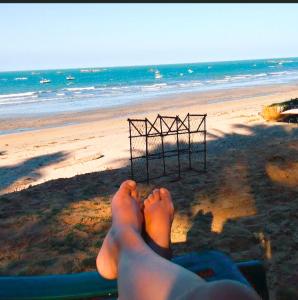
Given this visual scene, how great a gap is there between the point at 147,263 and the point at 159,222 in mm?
1027

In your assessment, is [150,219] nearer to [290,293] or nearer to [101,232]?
[290,293]

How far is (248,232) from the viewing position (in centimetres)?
458

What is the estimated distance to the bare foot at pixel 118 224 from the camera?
2484 millimetres

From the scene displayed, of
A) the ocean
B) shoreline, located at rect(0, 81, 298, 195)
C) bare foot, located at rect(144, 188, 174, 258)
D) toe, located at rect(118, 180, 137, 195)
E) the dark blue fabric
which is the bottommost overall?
shoreline, located at rect(0, 81, 298, 195)

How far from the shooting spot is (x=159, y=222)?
9.52 feet

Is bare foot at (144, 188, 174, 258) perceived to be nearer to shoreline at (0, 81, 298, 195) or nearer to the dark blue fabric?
the dark blue fabric

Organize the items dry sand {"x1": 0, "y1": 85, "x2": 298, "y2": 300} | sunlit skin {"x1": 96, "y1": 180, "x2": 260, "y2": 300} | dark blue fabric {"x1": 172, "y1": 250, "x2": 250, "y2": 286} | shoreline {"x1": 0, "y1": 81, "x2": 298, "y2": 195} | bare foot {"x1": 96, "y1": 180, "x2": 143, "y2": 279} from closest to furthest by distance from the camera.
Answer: sunlit skin {"x1": 96, "y1": 180, "x2": 260, "y2": 300} → bare foot {"x1": 96, "y1": 180, "x2": 143, "y2": 279} → dark blue fabric {"x1": 172, "y1": 250, "x2": 250, "y2": 286} → dry sand {"x1": 0, "y1": 85, "x2": 298, "y2": 300} → shoreline {"x1": 0, "y1": 81, "x2": 298, "y2": 195}

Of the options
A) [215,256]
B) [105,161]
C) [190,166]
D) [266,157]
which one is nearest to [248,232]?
[215,256]

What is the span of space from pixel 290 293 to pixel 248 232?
4.54ft

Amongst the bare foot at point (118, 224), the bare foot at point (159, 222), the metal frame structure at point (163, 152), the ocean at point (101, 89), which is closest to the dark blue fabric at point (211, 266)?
the bare foot at point (159, 222)

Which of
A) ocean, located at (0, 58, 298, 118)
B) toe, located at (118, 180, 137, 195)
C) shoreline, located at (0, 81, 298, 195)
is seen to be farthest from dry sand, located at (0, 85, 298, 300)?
ocean, located at (0, 58, 298, 118)

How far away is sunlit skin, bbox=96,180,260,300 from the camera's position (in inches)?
51.1

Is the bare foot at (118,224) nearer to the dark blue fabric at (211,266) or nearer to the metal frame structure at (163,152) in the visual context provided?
the dark blue fabric at (211,266)

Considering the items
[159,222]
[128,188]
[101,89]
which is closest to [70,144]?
[128,188]
